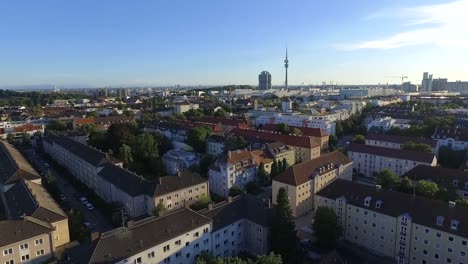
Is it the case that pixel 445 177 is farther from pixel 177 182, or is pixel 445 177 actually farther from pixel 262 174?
pixel 177 182

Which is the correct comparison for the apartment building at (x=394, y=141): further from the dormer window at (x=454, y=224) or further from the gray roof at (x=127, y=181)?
the gray roof at (x=127, y=181)

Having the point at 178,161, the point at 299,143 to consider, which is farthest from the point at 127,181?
the point at 299,143

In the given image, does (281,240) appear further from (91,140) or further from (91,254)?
(91,140)

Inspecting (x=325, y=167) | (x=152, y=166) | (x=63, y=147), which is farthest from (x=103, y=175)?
(x=325, y=167)

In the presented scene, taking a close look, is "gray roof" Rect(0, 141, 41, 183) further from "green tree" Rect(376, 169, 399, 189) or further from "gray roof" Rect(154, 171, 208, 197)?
"green tree" Rect(376, 169, 399, 189)

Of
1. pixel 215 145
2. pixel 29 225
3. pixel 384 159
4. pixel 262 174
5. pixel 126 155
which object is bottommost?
pixel 262 174

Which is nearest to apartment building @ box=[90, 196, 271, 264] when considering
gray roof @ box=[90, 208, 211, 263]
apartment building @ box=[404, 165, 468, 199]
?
gray roof @ box=[90, 208, 211, 263]

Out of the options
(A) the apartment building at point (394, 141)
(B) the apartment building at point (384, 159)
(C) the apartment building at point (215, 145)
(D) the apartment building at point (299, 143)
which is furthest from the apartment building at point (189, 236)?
(A) the apartment building at point (394, 141)
